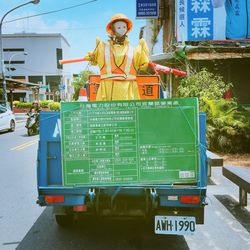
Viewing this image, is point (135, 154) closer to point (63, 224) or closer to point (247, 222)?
point (63, 224)

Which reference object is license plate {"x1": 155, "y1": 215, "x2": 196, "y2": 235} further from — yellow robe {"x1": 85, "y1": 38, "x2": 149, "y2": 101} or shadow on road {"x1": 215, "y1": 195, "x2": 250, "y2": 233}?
yellow robe {"x1": 85, "y1": 38, "x2": 149, "y2": 101}

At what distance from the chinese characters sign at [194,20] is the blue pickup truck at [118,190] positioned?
10.4m

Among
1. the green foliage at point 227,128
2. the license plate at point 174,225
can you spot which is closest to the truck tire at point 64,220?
the license plate at point 174,225

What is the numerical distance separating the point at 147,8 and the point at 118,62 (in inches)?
499

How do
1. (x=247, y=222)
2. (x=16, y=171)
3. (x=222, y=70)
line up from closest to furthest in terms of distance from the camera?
(x=247, y=222) → (x=16, y=171) → (x=222, y=70)

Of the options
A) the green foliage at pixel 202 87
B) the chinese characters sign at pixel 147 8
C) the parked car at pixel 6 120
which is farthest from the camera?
the parked car at pixel 6 120

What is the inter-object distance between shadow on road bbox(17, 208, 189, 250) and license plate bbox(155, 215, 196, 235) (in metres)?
0.58

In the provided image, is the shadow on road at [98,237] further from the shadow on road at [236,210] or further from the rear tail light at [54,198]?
the shadow on road at [236,210]

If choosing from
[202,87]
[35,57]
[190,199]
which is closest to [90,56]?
[190,199]

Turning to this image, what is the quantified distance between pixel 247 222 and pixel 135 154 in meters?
2.35

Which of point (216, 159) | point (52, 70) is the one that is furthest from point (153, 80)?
point (52, 70)

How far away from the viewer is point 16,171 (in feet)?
26.0

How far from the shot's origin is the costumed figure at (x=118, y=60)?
4.66m

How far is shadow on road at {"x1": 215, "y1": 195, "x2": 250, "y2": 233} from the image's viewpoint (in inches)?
182
